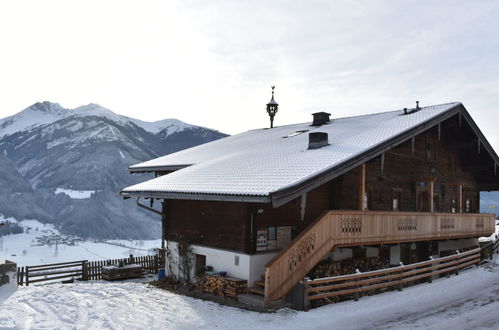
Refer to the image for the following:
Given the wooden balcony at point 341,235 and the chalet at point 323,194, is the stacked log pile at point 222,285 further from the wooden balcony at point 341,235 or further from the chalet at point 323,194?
the wooden balcony at point 341,235

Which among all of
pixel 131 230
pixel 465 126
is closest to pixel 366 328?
pixel 465 126

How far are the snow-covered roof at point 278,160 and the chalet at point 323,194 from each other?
2.3 inches

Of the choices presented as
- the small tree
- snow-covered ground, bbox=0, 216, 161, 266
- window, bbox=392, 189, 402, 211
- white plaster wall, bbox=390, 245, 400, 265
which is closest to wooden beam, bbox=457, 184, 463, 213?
window, bbox=392, 189, 402, 211

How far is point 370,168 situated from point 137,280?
481 inches

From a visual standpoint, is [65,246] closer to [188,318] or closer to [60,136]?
[188,318]

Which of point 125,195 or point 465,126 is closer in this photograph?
point 125,195

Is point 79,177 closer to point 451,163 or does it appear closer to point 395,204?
point 451,163

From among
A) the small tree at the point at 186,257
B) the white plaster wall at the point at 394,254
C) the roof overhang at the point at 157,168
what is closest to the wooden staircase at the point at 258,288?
the small tree at the point at 186,257

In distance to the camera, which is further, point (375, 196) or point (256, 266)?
point (375, 196)

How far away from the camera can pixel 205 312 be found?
1295cm

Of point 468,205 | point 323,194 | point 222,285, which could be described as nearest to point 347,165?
point 323,194

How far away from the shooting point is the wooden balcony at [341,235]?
1354cm

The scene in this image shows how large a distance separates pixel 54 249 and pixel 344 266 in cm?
8024

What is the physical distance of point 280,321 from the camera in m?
12.0
